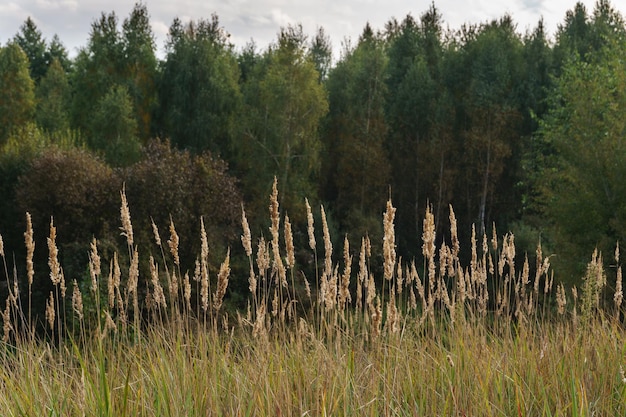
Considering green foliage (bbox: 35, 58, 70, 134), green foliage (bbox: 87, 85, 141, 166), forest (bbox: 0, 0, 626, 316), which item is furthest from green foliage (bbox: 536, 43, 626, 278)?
green foliage (bbox: 35, 58, 70, 134)

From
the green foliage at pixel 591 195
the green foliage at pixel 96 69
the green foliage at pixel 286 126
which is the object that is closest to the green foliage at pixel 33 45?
the green foliage at pixel 96 69

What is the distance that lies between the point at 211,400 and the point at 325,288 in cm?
104

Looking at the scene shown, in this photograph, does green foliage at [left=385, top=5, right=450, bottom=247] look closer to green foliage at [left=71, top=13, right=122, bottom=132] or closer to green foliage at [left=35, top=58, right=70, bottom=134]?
green foliage at [left=71, top=13, right=122, bottom=132]

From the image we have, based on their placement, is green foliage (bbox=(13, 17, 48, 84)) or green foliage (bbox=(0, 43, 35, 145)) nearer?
green foliage (bbox=(0, 43, 35, 145))

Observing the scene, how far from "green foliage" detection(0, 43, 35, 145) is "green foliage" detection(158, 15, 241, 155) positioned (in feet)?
30.7

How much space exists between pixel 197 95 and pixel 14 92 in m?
12.7

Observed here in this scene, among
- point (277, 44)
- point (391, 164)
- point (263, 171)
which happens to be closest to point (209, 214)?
point (263, 171)

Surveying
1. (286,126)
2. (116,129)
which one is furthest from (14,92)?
(286,126)

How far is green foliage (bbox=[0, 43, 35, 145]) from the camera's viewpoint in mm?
41562

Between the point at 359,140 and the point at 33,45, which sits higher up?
the point at 33,45

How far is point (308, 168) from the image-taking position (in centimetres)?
3409

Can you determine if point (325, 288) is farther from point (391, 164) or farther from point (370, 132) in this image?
point (391, 164)

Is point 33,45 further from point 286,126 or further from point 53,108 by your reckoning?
point 286,126

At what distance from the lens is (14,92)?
1662 inches
